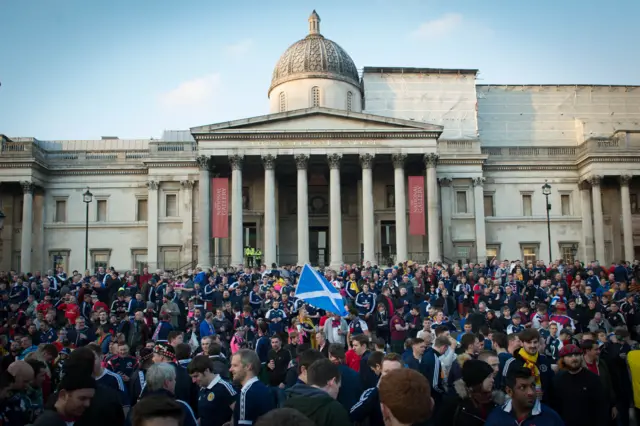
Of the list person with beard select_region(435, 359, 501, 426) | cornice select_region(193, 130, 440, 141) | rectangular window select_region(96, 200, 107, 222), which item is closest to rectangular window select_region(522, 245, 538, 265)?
cornice select_region(193, 130, 440, 141)

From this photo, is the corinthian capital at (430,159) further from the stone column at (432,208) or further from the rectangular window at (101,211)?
the rectangular window at (101,211)

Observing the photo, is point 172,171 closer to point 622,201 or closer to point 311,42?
point 311,42

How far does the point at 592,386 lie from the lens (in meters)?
7.63

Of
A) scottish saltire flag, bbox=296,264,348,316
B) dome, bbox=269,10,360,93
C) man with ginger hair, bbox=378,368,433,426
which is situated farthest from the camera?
dome, bbox=269,10,360,93

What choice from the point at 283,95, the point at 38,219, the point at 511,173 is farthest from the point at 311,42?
the point at 38,219

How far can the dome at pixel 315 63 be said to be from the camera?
150 ft

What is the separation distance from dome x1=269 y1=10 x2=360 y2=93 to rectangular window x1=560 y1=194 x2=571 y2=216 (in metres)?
17.5

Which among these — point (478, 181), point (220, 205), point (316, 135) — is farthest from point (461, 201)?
point (220, 205)

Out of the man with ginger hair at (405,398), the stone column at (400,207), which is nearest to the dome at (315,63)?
the stone column at (400,207)

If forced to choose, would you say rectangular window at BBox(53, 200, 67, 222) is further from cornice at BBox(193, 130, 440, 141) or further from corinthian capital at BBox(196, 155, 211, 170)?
cornice at BBox(193, 130, 440, 141)

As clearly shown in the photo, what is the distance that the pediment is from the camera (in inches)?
1468

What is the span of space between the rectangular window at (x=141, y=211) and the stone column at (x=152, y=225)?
62.9 inches

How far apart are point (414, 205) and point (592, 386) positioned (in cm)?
3011

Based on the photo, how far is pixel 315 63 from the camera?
45781 millimetres
